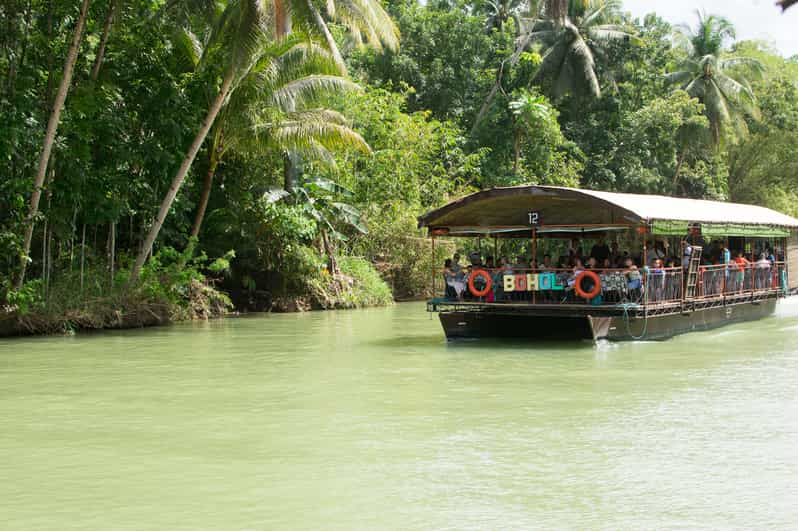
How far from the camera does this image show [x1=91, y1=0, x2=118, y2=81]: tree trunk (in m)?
18.5

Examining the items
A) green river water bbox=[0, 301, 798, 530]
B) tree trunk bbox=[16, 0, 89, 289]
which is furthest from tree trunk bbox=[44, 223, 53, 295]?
green river water bbox=[0, 301, 798, 530]

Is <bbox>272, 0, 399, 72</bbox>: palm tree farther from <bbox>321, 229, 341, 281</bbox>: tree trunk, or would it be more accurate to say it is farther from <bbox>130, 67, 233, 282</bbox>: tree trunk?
<bbox>321, 229, 341, 281</bbox>: tree trunk

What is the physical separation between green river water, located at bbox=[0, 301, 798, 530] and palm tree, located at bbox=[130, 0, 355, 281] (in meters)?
4.68

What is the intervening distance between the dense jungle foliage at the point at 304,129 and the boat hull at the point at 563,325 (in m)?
5.72

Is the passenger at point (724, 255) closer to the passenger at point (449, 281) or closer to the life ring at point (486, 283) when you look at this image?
the life ring at point (486, 283)

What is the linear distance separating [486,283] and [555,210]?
189cm

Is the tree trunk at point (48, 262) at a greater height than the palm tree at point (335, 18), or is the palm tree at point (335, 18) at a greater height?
the palm tree at point (335, 18)

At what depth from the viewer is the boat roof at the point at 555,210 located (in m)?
15.8

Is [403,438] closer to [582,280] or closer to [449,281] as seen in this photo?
[582,280]

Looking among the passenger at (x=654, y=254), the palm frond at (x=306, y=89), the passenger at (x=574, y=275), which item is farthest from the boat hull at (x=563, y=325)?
the palm frond at (x=306, y=89)

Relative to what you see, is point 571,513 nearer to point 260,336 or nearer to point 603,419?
point 603,419

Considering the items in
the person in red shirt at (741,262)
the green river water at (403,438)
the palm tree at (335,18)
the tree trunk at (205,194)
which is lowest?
the green river water at (403,438)

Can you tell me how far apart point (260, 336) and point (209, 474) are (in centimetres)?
1154

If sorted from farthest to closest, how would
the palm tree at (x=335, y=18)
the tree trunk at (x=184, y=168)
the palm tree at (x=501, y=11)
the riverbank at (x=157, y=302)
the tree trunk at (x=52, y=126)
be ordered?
1. the palm tree at (x=501, y=11)
2. the tree trunk at (x=184, y=168)
3. the riverbank at (x=157, y=302)
4. the palm tree at (x=335, y=18)
5. the tree trunk at (x=52, y=126)
